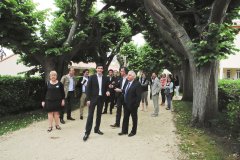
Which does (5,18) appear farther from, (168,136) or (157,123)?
(168,136)

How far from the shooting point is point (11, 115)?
49.3 ft

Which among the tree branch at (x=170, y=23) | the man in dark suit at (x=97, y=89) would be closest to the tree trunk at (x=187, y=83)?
the tree branch at (x=170, y=23)

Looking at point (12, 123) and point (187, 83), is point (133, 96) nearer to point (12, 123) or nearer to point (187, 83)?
point (12, 123)

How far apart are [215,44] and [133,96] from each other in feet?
10.2

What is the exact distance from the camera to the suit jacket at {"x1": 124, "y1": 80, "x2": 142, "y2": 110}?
32.4 feet

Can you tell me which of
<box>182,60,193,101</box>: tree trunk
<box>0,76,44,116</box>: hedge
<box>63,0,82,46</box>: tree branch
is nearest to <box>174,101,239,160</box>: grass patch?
<box>63,0,82,46</box>: tree branch

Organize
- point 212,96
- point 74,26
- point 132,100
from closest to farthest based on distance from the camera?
point 132,100, point 212,96, point 74,26

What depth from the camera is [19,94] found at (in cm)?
1563

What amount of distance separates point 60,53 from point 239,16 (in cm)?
844

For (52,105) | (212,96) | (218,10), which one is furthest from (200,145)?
(218,10)

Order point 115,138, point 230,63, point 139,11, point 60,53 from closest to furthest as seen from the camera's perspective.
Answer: point 115,138 < point 60,53 < point 139,11 < point 230,63

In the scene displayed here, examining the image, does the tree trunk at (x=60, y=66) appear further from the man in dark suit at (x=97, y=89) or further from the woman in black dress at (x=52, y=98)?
the man in dark suit at (x=97, y=89)

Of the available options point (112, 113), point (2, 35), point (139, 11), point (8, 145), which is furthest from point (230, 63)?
point (8, 145)

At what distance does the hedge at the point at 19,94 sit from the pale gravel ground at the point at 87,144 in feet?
12.0
